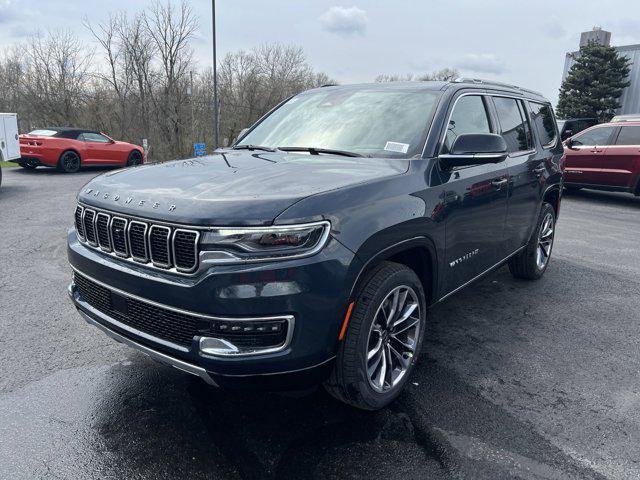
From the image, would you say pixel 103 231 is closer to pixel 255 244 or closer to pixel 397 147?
pixel 255 244

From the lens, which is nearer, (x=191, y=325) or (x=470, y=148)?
(x=191, y=325)

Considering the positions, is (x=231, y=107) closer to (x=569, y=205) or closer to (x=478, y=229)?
(x=569, y=205)

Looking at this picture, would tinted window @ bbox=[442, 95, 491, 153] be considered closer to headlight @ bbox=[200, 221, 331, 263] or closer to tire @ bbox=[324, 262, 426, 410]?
tire @ bbox=[324, 262, 426, 410]

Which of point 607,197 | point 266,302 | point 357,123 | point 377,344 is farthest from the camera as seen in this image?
point 607,197

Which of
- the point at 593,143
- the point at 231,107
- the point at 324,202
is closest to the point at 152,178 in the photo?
the point at 324,202

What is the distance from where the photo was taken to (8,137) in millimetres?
11922

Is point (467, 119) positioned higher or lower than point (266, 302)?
higher

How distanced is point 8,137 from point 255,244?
12.4m

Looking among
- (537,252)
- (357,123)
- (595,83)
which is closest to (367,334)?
(357,123)

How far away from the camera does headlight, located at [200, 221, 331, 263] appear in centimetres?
219

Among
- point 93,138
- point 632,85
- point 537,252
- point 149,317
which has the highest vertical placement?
point 632,85

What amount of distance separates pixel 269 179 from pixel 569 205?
34.9 feet

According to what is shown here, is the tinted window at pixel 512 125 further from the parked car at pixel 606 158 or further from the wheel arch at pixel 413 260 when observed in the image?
the parked car at pixel 606 158

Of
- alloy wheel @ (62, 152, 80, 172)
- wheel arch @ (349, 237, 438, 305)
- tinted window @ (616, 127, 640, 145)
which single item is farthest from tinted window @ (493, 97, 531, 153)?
alloy wheel @ (62, 152, 80, 172)
